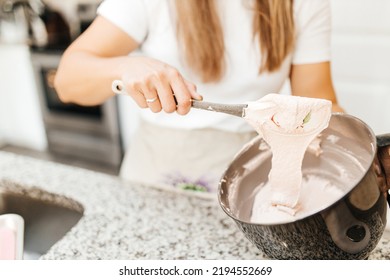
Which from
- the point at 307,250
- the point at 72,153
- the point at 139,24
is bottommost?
the point at 72,153

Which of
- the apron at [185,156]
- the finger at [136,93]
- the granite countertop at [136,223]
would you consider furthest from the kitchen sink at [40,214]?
the finger at [136,93]

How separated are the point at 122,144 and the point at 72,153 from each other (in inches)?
17.1

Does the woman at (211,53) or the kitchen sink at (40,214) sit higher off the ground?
the woman at (211,53)

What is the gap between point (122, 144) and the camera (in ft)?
8.06

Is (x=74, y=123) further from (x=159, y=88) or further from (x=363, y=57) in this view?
(x=159, y=88)

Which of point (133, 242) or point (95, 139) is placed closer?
point (133, 242)

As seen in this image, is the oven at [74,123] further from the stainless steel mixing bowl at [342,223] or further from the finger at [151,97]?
the stainless steel mixing bowl at [342,223]

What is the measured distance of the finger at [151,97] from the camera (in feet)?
2.12

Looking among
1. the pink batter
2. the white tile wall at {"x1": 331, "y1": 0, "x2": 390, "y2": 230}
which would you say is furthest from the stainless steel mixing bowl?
the white tile wall at {"x1": 331, "y1": 0, "x2": 390, "y2": 230}

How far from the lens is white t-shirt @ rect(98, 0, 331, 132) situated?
0.89 metres

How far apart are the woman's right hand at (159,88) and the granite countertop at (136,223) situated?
205 mm

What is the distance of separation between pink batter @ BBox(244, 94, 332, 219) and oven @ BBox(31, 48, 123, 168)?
174cm

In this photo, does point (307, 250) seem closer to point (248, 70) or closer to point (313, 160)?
point (313, 160)
